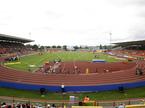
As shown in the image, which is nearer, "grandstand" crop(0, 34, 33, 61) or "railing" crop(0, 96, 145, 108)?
"railing" crop(0, 96, 145, 108)

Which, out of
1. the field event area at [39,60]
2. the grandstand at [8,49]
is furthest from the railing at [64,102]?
the grandstand at [8,49]

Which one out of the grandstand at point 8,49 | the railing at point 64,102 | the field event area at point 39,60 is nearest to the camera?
the railing at point 64,102

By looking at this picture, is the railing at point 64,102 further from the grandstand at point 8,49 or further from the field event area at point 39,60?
the grandstand at point 8,49

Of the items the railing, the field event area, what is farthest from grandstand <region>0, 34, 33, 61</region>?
the railing

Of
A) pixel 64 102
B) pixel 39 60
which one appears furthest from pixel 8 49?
pixel 64 102

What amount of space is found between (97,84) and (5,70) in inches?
474

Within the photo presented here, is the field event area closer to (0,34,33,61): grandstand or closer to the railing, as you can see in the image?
(0,34,33,61): grandstand

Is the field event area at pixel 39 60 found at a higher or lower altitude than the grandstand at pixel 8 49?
lower

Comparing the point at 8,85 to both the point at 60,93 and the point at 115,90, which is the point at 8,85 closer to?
the point at 60,93

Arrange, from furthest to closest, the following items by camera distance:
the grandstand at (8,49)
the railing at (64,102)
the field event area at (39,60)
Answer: the grandstand at (8,49), the field event area at (39,60), the railing at (64,102)

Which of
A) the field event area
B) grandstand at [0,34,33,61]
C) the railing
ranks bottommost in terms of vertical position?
the railing

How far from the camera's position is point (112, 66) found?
50.2m

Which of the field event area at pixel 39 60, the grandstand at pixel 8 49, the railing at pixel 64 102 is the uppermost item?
the grandstand at pixel 8 49

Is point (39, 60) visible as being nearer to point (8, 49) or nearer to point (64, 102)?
point (8, 49)
